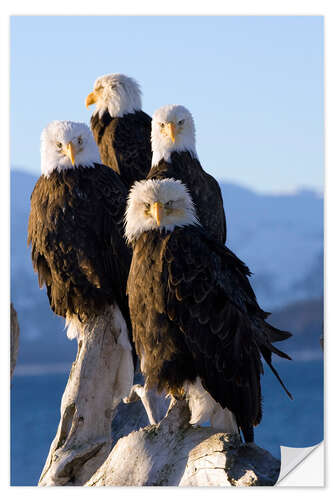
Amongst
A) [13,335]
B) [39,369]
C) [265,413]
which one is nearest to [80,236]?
[13,335]

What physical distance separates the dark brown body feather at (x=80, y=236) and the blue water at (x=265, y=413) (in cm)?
77

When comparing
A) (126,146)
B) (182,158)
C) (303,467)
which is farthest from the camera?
(126,146)

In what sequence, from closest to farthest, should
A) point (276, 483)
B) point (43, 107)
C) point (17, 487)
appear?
point (276, 483), point (17, 487), point (43, 107)

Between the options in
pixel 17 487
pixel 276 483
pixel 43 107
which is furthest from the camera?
pixel 43 107

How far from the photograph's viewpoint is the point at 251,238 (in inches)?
287

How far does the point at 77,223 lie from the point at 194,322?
115 cm

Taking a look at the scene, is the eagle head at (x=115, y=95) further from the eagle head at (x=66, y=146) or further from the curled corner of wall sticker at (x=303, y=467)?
the curled corner of wall sticker at (x=303, y=467)

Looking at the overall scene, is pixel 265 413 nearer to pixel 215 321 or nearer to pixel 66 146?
pixel 215 321

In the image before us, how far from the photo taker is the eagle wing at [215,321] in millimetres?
5457

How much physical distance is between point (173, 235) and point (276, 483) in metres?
1.35

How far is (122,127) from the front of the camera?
740 centimetres

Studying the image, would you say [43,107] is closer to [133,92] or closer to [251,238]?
[133,92]
